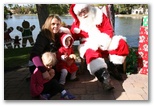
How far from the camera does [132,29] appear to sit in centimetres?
205

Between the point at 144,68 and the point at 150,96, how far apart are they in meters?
0.33

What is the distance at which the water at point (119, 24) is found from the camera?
194 cm

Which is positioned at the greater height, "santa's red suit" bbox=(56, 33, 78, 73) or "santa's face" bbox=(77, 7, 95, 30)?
"santa's face" bbox=(77, 7, 95, 30)

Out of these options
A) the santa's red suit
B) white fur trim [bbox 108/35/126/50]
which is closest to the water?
white fur trim [bbox 108/35/126/50]

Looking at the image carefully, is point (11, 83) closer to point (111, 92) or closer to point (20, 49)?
point (20, 49)

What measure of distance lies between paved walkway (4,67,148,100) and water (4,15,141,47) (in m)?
0.32

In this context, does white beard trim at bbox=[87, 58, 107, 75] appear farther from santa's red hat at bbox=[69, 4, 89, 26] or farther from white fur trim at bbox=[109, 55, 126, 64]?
santa's red hat at bbox=[69, 4, 89, 26]

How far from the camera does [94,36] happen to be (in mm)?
2100

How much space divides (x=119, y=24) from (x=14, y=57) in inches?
35.3

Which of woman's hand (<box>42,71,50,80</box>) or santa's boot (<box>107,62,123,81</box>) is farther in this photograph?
santa's boot (<box>107,62,123,81</box>)

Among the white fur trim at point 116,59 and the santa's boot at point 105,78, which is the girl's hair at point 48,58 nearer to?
the santa's boot at point 105,78

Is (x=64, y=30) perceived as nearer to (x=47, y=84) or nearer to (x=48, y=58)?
(x=48, y=58)

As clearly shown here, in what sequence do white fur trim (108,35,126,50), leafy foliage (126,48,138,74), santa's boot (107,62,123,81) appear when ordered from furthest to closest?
leafy foliage (126,48,138,74) → santa's boot (107,62,123,81) → white fur trim (108,35,126,50)

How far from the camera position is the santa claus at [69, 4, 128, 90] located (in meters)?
2.03
